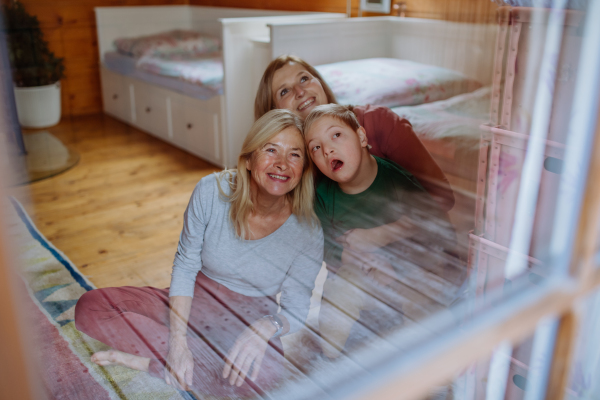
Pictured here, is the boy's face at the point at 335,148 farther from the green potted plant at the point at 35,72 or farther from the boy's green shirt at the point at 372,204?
the green potted plant at the point at 35,72

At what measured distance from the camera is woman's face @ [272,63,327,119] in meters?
0.74

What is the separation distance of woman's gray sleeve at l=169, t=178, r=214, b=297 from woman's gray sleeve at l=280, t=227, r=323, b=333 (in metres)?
0.15

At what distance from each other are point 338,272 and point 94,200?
93cm

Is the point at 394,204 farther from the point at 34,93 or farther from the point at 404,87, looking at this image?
the point at 34,93

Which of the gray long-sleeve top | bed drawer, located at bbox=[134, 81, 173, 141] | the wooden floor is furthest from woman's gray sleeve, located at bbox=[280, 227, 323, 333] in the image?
bed drawer, located at bbox=[134, 81, 173, 141]

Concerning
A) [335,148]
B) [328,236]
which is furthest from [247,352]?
[335,148]

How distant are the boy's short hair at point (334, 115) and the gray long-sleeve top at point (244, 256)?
0.16 meters

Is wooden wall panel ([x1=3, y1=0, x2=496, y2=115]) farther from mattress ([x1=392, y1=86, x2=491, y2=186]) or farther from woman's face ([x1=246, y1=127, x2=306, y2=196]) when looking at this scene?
woman's face ([x1=246, y1=127, x2=306, y2=196])

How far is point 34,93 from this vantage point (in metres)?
0.62

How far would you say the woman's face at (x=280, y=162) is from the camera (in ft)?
2.24

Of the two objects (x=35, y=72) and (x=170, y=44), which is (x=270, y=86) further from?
Result: (x=170, y=44)

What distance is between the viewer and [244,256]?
78 cm

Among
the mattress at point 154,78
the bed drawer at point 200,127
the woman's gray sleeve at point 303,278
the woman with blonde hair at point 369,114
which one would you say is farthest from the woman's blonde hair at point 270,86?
the mattress at point 154,78

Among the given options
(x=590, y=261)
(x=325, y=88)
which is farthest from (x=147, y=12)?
(x=590, y=261)
